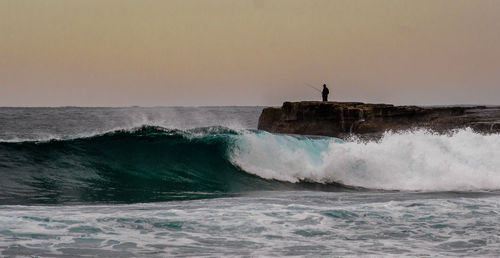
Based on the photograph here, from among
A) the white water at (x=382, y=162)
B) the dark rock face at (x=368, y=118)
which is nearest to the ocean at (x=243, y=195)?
the white water at (x=382, y=162)

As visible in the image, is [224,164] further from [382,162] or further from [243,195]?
[243,195]

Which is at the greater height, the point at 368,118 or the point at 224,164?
the point at 368,118

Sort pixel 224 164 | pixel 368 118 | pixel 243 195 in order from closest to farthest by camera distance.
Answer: pixel 243 195
pixel 224 164
pixel 368 118

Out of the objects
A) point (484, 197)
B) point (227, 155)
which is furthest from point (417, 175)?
point (227, 155)

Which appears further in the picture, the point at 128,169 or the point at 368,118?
the point at 368,118

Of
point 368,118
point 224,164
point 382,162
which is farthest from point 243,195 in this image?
point 368,118

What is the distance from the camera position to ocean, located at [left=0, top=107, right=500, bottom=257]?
771 cm

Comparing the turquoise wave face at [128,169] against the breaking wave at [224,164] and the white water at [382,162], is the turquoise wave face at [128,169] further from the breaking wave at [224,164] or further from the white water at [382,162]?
the white water at [382,162]

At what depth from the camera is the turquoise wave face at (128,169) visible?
1341 centimetres

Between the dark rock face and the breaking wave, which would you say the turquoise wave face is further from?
the dark rock face

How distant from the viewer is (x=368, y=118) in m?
27.1

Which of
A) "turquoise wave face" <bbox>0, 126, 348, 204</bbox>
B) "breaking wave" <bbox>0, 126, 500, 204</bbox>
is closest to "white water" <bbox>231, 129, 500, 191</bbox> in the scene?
"breaking wave" <bbox>0, 126, 500, 204</bbox>

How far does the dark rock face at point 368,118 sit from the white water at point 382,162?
6.32 metres

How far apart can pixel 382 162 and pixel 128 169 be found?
6.67 m
